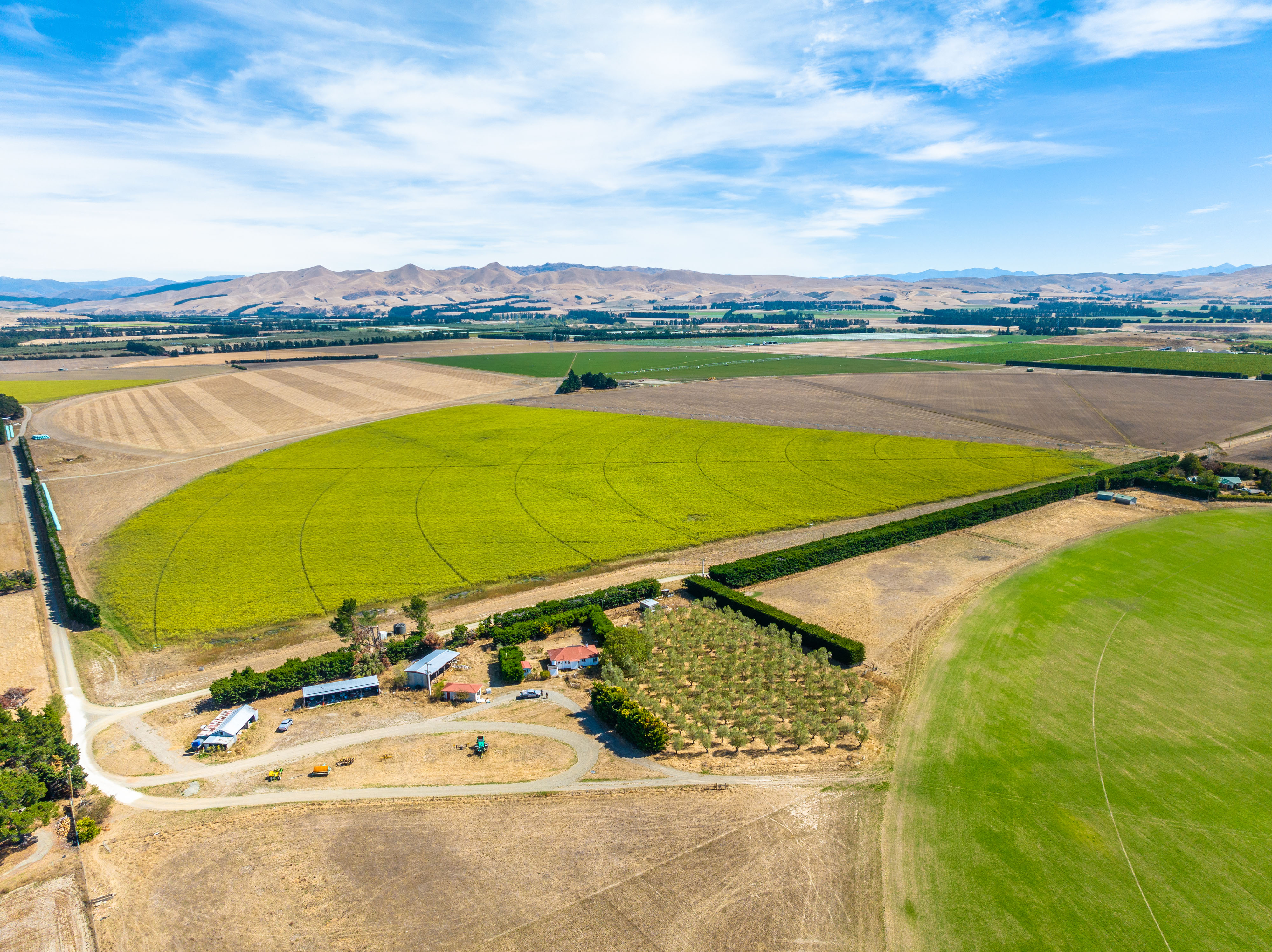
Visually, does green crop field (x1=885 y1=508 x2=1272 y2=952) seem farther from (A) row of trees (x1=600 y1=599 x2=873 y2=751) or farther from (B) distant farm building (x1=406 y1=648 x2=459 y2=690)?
(B) distant farm building (x1=406 y1=648 x2=459 y2=690)

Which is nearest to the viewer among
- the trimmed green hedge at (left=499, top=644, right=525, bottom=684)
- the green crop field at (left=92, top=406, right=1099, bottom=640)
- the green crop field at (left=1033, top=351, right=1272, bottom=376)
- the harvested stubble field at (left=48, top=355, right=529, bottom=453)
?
the trimmed green hedge at (left=499, top=644, right=525, bottom=684)

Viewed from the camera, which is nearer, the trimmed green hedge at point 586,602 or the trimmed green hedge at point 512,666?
the trimmed green hedge at point 512,666

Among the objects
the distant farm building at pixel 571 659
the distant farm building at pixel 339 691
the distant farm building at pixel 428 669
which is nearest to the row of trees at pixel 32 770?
the distant farm building at pixel 339 691

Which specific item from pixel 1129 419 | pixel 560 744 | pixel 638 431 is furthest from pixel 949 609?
pixel 1129 419

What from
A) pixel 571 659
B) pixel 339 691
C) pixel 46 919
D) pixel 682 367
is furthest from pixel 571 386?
pixel 46 919

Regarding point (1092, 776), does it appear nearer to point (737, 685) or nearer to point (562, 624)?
point (737, 685)

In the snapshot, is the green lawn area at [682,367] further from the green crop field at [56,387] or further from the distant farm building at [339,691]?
the distant farm building at [339,691]

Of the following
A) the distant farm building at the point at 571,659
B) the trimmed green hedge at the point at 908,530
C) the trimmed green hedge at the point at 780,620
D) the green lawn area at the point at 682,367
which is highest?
the green lawn area at the point at 682,367

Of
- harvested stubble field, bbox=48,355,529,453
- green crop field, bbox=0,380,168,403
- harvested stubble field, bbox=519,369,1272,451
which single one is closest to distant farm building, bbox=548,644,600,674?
harvested stubble field, bbox=519,369,1272,451
